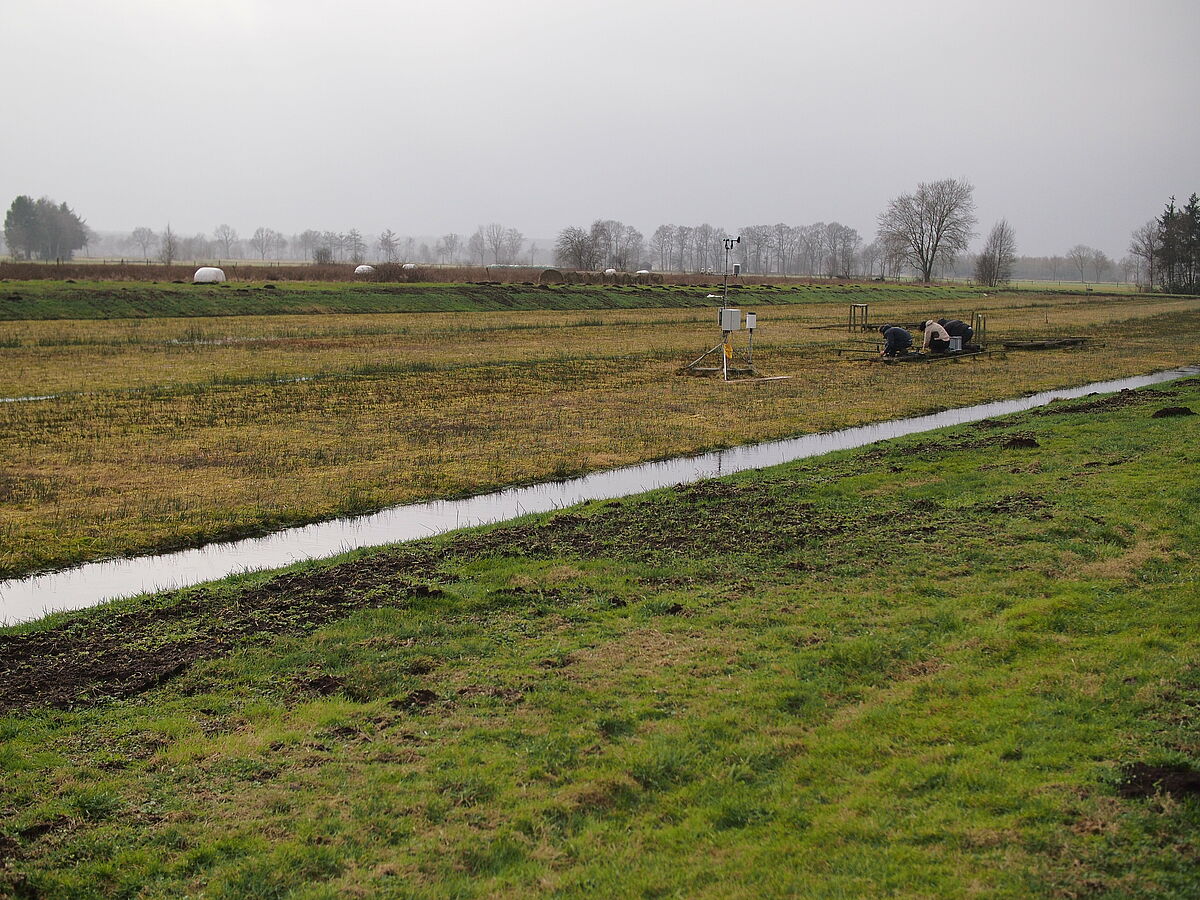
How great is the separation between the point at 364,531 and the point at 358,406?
10080mm

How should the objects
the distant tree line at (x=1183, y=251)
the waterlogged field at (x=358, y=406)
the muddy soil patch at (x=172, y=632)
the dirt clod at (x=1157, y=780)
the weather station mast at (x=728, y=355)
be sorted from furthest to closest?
the distant tree line at (x=1183, y=251) → the weather station mast at (x=728, y=355) → the waterlogged field at (x=358, y=406) → the muddy soil patch at (x=172, y=632) → the dirt clod at (x=1157, y=780)

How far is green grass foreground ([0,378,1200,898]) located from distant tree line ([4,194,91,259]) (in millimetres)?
168806

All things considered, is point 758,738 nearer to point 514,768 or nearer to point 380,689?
point 514,768

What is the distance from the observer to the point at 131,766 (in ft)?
19.3

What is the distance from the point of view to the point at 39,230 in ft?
518

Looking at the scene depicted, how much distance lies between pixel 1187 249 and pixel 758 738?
4865 inches

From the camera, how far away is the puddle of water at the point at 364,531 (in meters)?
10.1

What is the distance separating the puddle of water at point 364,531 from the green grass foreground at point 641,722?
110 cm

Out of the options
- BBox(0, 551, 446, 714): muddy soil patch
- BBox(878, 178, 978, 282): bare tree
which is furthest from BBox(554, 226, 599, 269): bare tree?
BBox(0, 551, 446, 714): muddy soil patch

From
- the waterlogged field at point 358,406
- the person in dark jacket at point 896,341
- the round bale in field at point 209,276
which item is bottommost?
the waterlogged field at point 358,406

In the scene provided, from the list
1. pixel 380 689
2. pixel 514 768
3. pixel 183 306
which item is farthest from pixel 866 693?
pixel 183 306

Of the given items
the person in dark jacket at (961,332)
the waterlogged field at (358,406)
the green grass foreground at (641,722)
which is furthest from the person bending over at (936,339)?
the green grass foreground at (641,722)

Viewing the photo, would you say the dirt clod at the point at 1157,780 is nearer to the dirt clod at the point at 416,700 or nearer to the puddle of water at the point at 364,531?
the dirt clod at the point at 416,700

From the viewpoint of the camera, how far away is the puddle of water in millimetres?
10070
